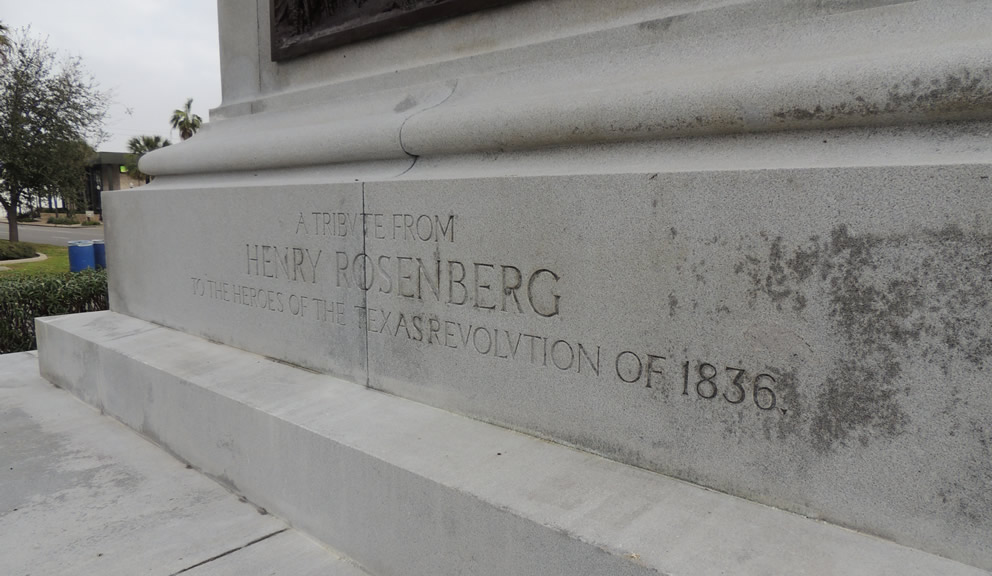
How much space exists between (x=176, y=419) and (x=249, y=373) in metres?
0.58

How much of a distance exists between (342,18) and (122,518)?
10.3ft

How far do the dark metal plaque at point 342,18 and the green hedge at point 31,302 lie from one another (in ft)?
15.6

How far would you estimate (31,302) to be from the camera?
7.31m

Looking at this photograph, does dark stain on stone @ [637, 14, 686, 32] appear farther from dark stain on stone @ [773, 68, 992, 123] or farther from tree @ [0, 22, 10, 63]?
tree @ [0, 22, 10, 63]

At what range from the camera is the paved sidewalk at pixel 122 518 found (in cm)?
275

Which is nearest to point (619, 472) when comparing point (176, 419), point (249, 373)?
point (249, 373)

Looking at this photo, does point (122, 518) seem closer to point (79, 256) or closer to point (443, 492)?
point (443, 492)

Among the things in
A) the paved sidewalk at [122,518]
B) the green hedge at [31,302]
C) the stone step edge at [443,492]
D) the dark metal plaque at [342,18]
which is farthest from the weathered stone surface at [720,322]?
the green hedge at [31,302]

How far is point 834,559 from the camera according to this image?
181 centimetres

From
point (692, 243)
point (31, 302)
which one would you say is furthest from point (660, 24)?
point (31, 302)

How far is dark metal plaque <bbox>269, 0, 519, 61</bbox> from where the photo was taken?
3508 millimetres

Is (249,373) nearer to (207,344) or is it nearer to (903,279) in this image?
(207,344)

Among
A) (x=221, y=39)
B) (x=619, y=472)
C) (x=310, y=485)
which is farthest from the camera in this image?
(x=221, y=39)

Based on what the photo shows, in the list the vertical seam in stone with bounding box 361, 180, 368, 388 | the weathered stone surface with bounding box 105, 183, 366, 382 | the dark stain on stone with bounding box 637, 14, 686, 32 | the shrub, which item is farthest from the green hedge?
the shrub
